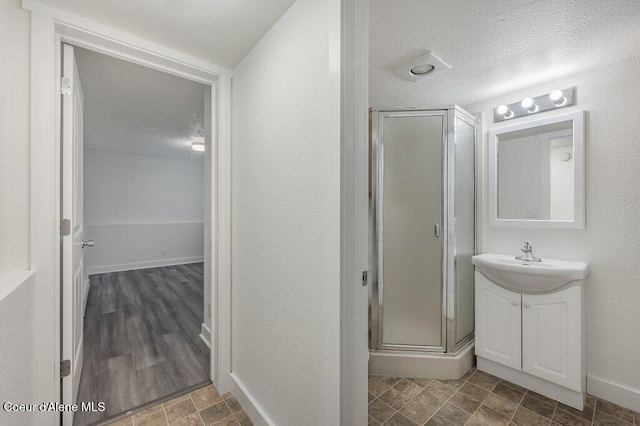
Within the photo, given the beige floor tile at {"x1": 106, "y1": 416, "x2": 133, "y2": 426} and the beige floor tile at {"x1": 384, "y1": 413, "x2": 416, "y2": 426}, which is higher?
the beige floor tile at {"x1": 106, "y1": 416, "x2": 133, "y2": 426}

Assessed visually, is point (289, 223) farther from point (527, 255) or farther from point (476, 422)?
point (527, 255)

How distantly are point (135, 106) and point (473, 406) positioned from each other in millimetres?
3958

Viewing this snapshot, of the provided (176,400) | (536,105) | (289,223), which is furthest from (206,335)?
(536,105)

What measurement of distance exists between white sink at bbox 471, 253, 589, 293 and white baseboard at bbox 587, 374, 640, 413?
697 mm

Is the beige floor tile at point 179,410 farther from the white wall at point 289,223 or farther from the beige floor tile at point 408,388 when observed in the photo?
the beige floor tile at point 408,388

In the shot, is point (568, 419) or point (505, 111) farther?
point (505, 111)

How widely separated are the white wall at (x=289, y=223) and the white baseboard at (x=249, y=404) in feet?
0.06

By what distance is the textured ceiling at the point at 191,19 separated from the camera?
128 centimetres

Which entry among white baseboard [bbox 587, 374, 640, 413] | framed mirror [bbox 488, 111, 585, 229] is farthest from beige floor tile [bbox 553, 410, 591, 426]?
framed mirror [bbox 488, 111, 585, 229]

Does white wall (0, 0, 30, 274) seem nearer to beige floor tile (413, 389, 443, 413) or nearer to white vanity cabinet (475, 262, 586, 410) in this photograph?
beige floor tile (413, 389, 443, 413)

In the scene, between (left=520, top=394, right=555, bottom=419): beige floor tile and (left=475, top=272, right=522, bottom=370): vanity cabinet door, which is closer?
(left=520, top=394, right=555, bottom=419): beige floor tile

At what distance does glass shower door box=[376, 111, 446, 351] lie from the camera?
6.89ft

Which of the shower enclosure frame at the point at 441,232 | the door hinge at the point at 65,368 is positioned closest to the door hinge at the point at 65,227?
the door hinge at the point at 65,368

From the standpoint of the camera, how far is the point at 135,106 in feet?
9.34
